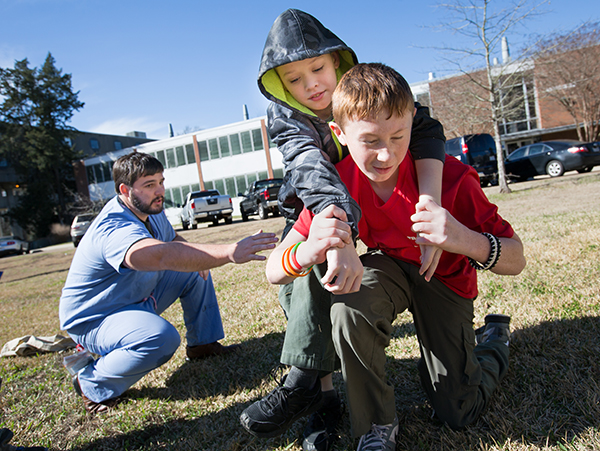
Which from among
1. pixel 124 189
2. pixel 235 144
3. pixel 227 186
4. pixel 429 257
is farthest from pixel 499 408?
pixel 227 186

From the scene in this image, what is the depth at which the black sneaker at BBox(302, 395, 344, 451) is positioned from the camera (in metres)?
1.87

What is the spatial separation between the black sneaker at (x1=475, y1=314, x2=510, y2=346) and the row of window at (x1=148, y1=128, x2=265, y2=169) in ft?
107

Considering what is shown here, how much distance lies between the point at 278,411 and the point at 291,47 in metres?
1.74

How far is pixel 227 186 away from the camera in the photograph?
35.9m

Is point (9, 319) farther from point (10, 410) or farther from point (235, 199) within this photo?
point (235, 199)

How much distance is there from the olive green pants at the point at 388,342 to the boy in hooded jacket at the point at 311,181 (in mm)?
189

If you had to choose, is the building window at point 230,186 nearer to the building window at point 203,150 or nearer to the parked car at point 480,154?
the building window at point 203,150

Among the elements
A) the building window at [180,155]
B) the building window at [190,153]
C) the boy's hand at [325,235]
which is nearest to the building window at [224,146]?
the building window at [190,153]

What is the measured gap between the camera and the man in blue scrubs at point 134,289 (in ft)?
8.13

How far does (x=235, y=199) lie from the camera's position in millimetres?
35344

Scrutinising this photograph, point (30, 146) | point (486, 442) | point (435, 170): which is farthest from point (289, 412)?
point (30, 146)

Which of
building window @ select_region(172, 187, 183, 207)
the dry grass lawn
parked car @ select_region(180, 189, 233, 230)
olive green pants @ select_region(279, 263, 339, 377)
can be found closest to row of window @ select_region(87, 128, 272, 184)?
building window @ select_region(172, 187, 183, 207)

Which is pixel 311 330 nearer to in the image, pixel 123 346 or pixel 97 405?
pixel 123 346

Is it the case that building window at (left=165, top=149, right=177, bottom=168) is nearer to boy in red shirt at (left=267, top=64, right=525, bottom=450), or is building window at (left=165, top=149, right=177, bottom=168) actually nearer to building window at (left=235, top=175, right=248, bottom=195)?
building window at (left=235, top=175, right=248, bottom=195)
